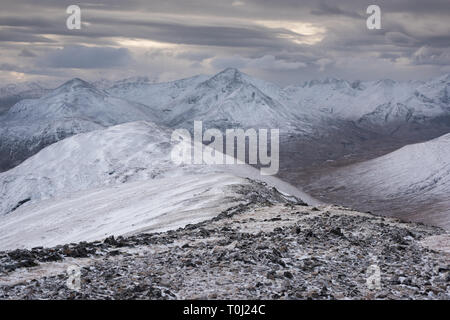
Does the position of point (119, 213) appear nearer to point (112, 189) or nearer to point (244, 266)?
point (112, 189)

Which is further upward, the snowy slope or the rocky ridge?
the rocky ridge

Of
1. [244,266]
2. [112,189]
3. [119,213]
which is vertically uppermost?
[244,266]

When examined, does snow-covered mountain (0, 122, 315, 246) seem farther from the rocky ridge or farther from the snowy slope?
the rocky ridge

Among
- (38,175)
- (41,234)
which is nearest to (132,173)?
(38,175)

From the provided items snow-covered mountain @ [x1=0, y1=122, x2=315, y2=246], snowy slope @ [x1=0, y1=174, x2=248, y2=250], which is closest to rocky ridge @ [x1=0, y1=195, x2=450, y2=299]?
snowy slope @ [x1=0, y1=174, x2=248, y2=250]

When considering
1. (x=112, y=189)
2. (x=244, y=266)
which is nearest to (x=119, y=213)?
(x=112, y=189)

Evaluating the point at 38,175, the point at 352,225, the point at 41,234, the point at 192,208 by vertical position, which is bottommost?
the point at 38,175

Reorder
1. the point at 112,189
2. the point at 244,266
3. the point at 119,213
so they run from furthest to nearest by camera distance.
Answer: the point at 112,189 < the point at 119,213 < the point at 244,266

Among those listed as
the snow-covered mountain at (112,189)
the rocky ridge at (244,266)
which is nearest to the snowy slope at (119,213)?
the snow-covered mountain at (112,189)
